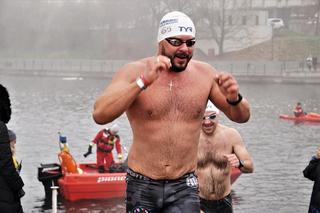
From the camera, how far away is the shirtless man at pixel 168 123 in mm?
4699

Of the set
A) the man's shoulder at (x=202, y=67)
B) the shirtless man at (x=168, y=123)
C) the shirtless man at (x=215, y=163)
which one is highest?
the man's shoulder at (x=202, y=67)

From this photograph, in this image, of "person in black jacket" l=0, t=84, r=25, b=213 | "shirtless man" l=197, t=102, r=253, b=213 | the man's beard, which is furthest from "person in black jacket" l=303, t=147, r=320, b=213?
"person in black jacket" l=0, t=84, r=25, b=213

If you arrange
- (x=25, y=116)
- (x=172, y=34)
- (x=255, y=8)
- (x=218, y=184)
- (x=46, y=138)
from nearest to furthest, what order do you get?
(x=172, y=34) → (x=218, y=184) → (x=46, y=138) → (x=25, y=116) → (x=255, y=8)

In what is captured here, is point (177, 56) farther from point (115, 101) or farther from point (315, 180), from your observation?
point (315, 180)

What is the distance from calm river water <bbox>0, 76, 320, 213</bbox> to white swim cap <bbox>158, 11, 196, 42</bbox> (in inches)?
449

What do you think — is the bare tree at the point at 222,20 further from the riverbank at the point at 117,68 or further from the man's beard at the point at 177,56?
the man's beard at the point at 177,56

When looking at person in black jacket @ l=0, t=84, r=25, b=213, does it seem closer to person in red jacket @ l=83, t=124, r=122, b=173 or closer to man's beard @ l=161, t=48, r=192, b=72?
man's beard @ l=161, t=48, r=192, b=72

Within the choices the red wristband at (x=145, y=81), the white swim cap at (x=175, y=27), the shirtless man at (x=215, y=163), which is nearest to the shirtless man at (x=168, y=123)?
the white swim cap at (x=175, y=27)

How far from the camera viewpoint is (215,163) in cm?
722

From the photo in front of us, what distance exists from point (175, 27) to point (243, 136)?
1034 inches

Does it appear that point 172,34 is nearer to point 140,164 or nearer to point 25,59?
point 140,164

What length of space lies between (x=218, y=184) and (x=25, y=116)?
3306cm

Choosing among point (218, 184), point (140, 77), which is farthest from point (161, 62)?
point (218, 184)

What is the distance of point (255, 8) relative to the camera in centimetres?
8481
